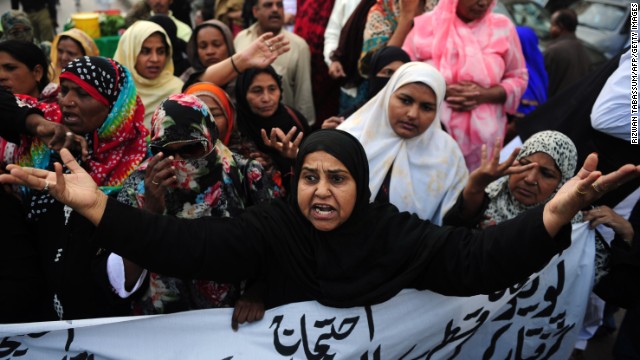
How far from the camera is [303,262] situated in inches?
93.0

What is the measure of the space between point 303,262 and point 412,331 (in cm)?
59

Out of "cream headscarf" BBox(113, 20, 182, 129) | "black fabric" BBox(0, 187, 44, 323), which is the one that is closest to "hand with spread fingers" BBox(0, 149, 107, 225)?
"black fabric" BBox(0, 187, 44, 323)

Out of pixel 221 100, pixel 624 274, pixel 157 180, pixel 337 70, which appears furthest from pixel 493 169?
pixel 337 70

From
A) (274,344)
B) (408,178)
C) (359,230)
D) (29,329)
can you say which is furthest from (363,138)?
(29,329)

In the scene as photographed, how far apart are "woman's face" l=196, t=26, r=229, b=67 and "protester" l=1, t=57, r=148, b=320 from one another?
163cm

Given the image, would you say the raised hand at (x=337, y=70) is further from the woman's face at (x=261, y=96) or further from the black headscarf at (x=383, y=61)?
the woman's face at (x=261, y=96)

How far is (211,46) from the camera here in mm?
4570

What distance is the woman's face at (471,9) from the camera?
375 centimetres

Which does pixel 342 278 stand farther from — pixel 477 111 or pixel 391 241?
pixel 477 111

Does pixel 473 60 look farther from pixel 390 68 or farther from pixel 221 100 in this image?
pixel 221 100

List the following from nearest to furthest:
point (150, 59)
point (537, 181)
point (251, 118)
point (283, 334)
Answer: point (283, 334) → point (537, 181) → point (251, 118) → point (150, 59)

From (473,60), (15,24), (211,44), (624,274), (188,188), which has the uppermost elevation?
(15,24)

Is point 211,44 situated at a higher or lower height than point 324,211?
higher

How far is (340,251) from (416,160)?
1.02 m
